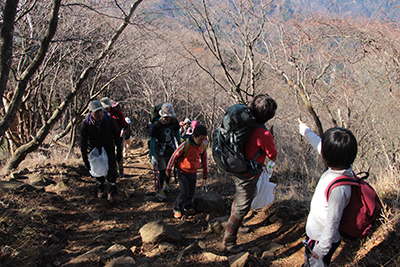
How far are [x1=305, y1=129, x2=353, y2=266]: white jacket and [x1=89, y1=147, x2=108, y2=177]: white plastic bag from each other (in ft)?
10.8

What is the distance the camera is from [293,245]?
2811 millimetres

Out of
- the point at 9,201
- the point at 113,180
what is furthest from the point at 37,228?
the point at 113,180

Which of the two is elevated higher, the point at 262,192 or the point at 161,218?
the point at 262,192

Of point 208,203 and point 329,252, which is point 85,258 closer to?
point 208,203

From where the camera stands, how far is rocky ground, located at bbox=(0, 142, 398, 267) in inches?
99.7

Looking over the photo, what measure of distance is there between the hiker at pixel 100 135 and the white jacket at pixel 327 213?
3.34 meters

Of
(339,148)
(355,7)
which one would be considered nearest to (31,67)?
(339,148)

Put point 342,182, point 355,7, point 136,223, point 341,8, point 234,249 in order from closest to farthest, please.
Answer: point 342,182 → point 234,249 → point 136,223 → point 341,8 → point 355,7

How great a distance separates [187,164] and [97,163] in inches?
60.7

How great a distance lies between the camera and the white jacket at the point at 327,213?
1.64m

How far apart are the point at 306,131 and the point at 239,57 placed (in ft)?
11.3

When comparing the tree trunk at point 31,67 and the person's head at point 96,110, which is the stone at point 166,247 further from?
the tree trunk at point 31,67

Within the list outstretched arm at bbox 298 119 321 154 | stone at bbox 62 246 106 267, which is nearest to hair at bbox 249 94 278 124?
outstretched arm at bbox 298 119 321 154

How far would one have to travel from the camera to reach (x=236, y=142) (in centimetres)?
242
